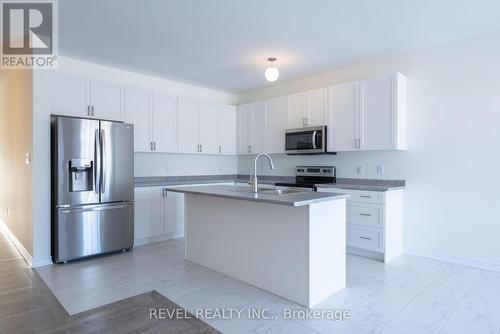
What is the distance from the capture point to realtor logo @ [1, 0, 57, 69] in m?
2.75

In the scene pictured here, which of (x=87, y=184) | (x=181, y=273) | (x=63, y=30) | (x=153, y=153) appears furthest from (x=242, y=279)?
(x=63, y=30)

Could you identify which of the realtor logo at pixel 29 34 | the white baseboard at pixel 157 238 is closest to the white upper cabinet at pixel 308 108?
the white baseboard at pixel 157 238

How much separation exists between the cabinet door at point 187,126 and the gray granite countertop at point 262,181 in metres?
0.54

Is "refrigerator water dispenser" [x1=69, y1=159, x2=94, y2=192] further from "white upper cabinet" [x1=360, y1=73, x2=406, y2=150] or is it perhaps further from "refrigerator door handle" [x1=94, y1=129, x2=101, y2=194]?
"white upper cabinet" [x1=360, y1=73, x2=406, y2=150]


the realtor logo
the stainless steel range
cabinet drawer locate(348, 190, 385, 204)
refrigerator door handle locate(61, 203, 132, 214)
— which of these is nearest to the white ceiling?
the realtor logo

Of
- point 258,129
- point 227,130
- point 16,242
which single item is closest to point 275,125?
point 258,129

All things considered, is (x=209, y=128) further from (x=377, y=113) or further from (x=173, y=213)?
(x=377, y=113)

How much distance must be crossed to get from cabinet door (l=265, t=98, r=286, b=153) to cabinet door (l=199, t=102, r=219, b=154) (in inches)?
37.4

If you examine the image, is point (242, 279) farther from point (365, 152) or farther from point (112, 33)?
point (112, 33)

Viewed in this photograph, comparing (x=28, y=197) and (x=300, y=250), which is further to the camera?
(x=28, y=197)

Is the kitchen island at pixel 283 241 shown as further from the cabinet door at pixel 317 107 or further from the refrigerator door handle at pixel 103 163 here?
the cabinet door at pixel 317 107

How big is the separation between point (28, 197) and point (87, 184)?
683 millimetres

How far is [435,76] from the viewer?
360 cm

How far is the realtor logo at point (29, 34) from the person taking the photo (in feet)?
9.01
